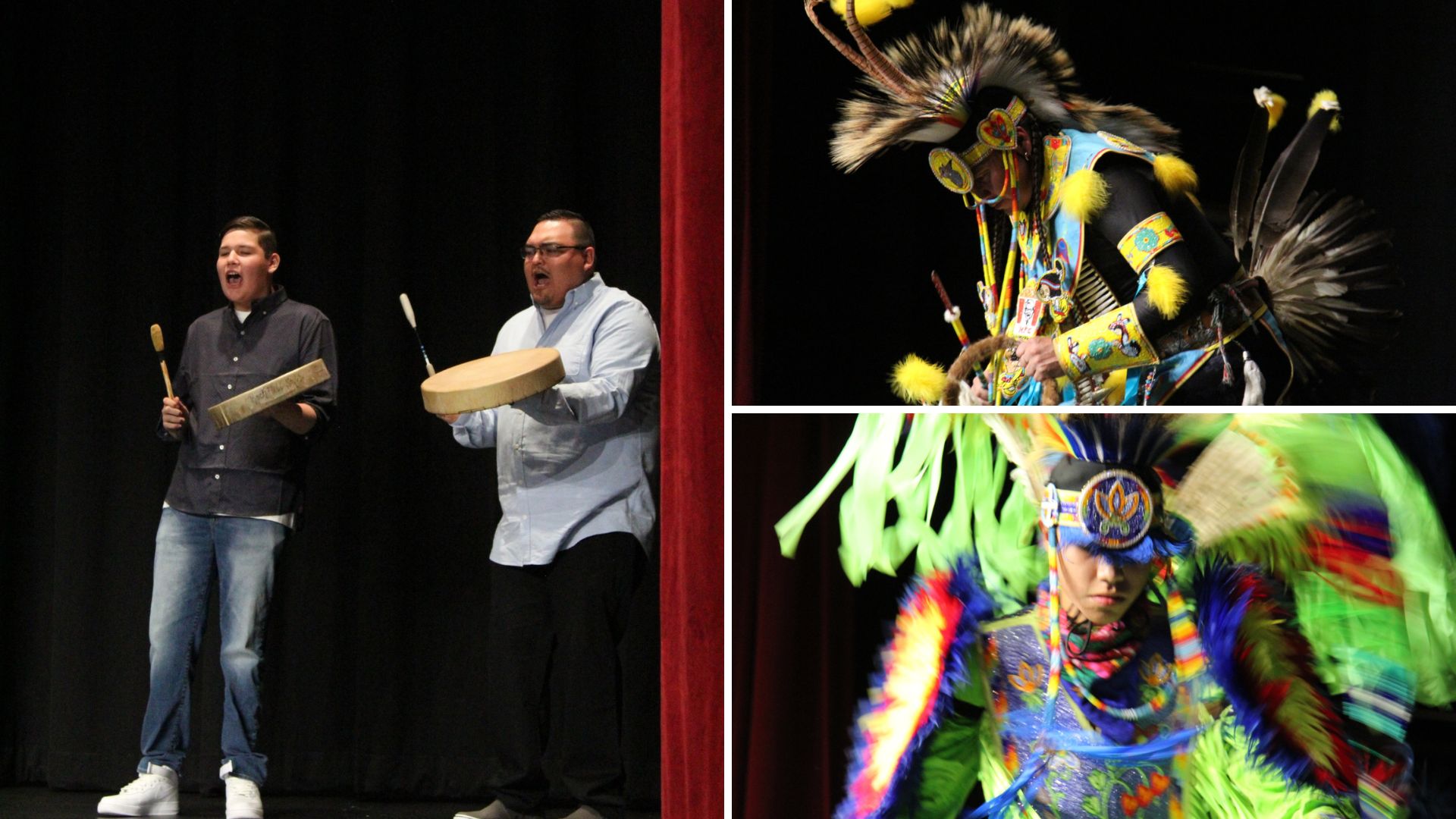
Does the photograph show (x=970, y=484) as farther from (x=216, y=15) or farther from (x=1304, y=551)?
(x=216, y=15)

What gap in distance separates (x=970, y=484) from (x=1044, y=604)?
19 centimetres

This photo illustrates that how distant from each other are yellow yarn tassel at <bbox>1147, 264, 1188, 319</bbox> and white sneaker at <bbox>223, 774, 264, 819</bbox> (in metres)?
2.29

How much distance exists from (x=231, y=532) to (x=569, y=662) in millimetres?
900

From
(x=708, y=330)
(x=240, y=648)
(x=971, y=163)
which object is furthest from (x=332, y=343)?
(x=971, y=163)

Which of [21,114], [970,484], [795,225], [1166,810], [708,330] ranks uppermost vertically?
[21,114]

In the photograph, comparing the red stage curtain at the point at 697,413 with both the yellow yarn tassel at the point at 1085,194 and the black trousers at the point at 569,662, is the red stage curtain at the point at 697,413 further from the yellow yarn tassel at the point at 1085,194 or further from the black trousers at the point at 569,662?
the black trousers at the point at 569,662

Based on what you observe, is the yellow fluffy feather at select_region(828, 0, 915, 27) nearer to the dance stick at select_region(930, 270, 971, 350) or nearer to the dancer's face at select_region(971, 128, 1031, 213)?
the dancer's face at select_region(971, 128, 1031, 213)

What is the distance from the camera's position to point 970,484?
190 cm

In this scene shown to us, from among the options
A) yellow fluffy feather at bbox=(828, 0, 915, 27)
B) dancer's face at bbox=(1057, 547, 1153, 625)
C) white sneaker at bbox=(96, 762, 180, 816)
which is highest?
yellow fluffy feather at bbox=(828, 0, 915, 27)

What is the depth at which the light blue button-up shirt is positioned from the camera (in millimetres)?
2828

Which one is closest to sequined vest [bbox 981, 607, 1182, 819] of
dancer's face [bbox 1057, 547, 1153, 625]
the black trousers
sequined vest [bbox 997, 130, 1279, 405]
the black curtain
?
dancer's face [bbox 1057, 547, 1153, 625]

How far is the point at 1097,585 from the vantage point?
73.6 inches

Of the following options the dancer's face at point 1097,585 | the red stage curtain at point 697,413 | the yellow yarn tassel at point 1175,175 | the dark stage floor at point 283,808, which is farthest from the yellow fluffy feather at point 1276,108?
the dark stage floor at point 283,808

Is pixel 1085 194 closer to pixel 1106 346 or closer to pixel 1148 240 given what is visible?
pixel 1148 240
